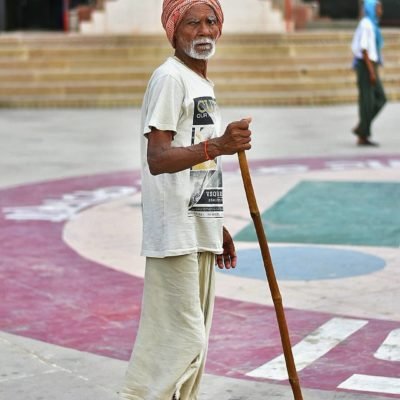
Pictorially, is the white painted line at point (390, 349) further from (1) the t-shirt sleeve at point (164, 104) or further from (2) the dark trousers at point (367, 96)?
(2) the dark trousers at point (367, 96)

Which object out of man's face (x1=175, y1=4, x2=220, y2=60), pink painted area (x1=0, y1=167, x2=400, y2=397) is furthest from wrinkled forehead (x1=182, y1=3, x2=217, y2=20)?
pink painted area (x1=0, y1=167, x2=400, y2=397)

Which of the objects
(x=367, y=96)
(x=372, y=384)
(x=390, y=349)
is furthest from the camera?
(x=367, y=96)

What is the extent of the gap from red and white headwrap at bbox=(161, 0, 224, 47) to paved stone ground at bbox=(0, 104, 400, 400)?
1.86 meters

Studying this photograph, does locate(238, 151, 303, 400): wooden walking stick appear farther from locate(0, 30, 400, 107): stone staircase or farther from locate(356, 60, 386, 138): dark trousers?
locate(0, 30, 400, 107): stone staircase

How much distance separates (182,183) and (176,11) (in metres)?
0.66

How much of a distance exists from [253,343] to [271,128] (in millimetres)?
11663

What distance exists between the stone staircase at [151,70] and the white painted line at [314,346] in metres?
14.3

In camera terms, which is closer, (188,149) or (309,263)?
(188,149)

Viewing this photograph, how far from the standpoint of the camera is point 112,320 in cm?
752

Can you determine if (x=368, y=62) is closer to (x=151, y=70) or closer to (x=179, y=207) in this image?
(x=151, y=70)

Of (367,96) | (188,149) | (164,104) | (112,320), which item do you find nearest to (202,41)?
(164,104)

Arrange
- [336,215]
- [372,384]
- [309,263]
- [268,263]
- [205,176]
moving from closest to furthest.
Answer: [268,263] → [205,176] → [372,384] → [309,263] → [336,215]

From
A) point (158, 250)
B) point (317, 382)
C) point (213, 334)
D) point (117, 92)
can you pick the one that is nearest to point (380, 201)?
point (213, 334)

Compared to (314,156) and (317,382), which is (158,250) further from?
(314,156)
